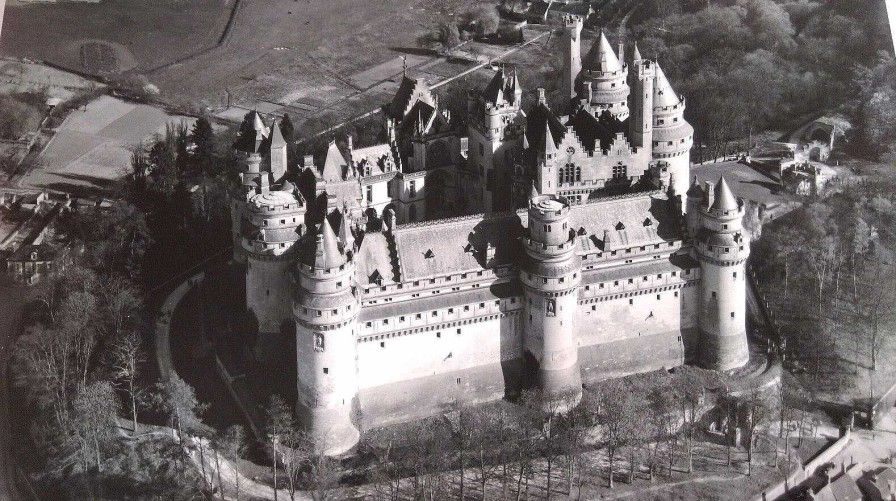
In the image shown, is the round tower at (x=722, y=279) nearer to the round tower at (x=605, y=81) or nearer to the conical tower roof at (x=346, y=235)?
the round tower at (x=605, y=81)

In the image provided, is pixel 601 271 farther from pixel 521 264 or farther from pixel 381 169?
pixel 381 169

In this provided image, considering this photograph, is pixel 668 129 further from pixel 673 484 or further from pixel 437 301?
pixel 673 484

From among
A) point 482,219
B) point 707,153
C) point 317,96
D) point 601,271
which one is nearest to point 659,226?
point 601,271

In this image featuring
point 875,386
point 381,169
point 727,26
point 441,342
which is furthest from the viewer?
point 727,26

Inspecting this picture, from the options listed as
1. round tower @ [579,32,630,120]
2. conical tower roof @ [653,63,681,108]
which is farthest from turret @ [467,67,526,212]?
conical tower roof @ [653,63,681,108]

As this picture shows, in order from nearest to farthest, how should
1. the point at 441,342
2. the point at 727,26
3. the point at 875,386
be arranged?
the point at 441,342, the point at 875,386, the point at 727,26

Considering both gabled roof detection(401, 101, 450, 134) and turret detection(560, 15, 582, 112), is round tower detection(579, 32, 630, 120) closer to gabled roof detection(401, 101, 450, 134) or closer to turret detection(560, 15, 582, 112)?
turret detection(560, 15, 582, 112)
